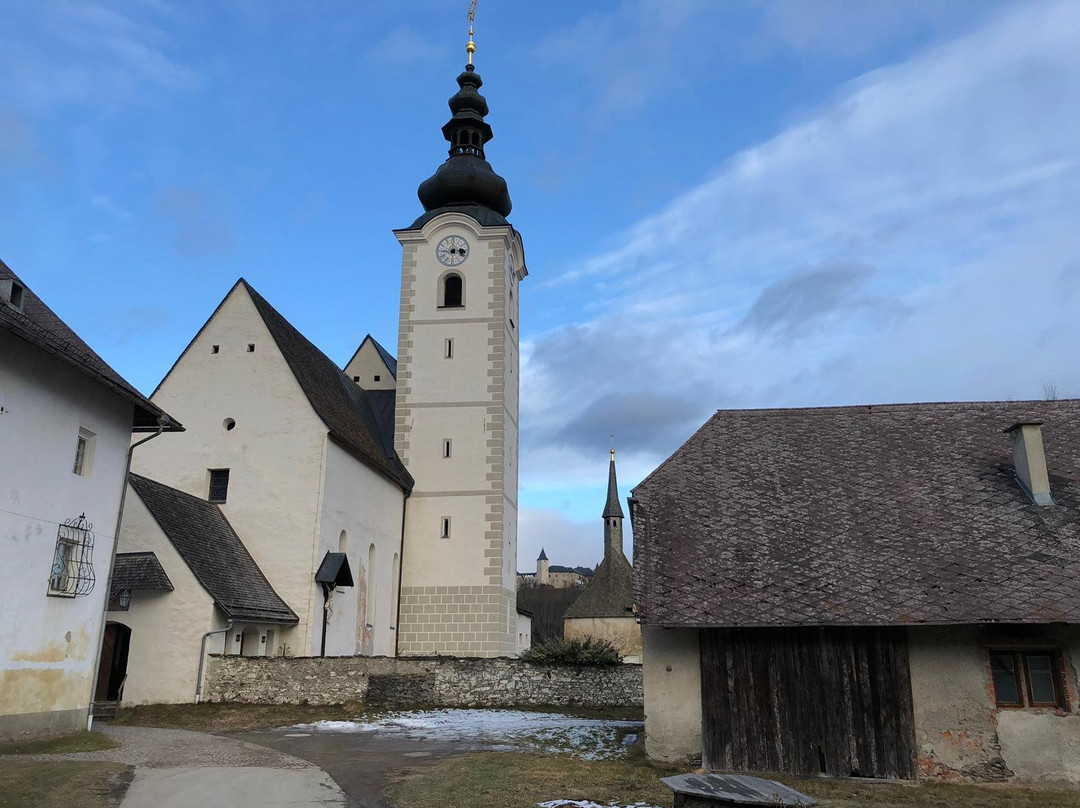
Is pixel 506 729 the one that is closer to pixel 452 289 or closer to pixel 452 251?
pixel 452 289

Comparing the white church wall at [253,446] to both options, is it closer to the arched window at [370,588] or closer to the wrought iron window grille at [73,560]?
the arched window at [370,588]

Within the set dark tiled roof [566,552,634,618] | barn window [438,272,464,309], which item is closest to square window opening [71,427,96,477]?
barn window [438,272,464,309]

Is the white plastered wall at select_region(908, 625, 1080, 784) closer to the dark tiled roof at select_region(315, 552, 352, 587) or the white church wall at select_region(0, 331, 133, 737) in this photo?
the white church wall at select_region(0, 331, 133, 737)

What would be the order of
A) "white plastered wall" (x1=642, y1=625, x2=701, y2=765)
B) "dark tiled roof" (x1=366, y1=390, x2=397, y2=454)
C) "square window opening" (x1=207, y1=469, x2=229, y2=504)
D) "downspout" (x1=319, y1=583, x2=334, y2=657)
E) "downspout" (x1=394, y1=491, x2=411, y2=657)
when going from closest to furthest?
"white plastered wall" (x1=642, y1=625, x2=701, y2=765), "downspout" (x1=319, y1=583, x2=334, y2=657), "square window opening" (x1=207, y1=469, x2=229, y2=504), "downspout" (x1=394, y1=491, x2=411, y2=657), "dark tiled roof" (x1=366, y1=390, x2=397, y2=454)

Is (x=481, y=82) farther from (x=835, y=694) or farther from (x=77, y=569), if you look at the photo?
(x=835, y=694)

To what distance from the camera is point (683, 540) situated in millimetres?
15055

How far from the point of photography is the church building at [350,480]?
773 inches

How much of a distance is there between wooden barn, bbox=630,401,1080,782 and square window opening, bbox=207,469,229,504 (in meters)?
13.2

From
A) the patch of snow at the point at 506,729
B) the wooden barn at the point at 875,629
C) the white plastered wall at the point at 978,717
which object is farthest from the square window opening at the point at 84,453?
→ the white plastered wall at the point at 978,717

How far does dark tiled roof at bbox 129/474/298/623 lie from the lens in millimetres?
19828

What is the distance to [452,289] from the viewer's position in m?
32.4

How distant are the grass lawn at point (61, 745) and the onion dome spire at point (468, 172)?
883 inches

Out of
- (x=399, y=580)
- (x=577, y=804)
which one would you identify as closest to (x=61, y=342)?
(x=577, y=804)

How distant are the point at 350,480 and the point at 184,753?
12.7m
